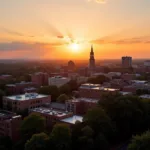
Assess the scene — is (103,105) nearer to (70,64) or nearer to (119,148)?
(119,148)

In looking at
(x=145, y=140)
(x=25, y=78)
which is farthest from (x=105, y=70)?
(x=145, y=140)

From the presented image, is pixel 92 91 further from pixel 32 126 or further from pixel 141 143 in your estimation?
pixel 141 143

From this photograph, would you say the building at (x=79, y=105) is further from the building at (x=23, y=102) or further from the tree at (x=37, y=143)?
the tree at (x=37, y=143)

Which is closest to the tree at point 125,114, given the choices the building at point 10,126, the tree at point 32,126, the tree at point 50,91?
the tree at point 32,126

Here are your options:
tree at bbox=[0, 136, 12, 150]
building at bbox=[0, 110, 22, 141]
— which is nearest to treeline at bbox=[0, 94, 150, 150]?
tree at bbox=[0, 136, 12, 150]

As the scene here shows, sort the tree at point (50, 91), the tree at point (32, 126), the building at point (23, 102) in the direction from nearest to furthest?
the tree at point (32, 126), the building at point (23, 102), the tree at point (50, 91)

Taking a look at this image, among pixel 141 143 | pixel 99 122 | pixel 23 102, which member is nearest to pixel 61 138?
pixel 99 122

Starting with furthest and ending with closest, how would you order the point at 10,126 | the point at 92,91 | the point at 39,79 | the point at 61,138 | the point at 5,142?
the point at 39,79 < the point at 92,91 < the point at 10,126 < the point at 5,142 < the point at 61,138
